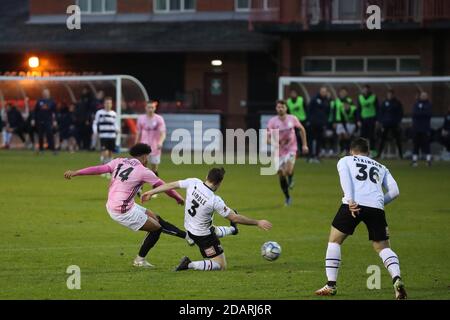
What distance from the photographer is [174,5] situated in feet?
157

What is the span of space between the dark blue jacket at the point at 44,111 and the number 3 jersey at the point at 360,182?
88.0ft

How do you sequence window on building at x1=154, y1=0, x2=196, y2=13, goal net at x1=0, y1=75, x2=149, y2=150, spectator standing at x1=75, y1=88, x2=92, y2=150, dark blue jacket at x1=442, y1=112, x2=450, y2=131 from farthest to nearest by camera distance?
window on building at x1=154, y1=0, x2=196, y2=13 < goal net at x1=0, y1=75, x2=149, y2=150 < spectator standing at x1=75, y1=88, x2=92, y2=150 < dark blue jacket at x1=442, y1=112, x2=450, y2=131

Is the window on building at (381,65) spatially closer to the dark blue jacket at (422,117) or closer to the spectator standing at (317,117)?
the spectator standing at (317,117)

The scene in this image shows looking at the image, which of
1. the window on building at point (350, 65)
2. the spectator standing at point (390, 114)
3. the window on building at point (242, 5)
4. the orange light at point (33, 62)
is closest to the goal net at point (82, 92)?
the orange light at point (33, 62)

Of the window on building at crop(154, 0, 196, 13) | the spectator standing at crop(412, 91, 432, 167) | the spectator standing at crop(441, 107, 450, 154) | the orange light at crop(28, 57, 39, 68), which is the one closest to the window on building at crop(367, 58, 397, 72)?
the spectator standing at crop(441, 107, 450, 154)

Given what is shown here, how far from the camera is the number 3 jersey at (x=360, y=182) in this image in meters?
13.3

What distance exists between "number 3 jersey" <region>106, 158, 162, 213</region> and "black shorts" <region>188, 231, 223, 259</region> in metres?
1.01

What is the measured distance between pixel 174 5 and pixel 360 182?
3543 cm

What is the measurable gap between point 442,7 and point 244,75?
30.4 ft

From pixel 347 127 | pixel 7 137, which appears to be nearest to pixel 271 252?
pixel 347 127

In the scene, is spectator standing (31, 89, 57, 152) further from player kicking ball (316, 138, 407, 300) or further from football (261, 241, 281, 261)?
player kicking ball (316, 138, 407, 300)

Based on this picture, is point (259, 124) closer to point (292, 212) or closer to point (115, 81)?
point (115, 81)

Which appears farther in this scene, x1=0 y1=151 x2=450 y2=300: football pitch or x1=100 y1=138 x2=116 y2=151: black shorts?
x1=100 y1=138 x2=116 y2=151: black shorts

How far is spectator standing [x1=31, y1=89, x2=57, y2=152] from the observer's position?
39.2 metres
